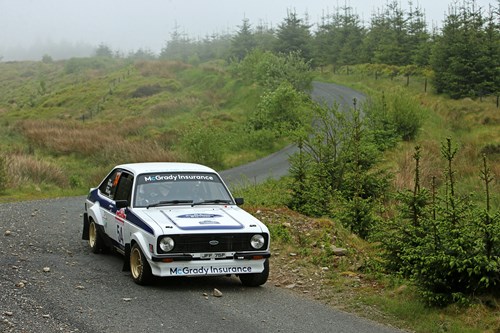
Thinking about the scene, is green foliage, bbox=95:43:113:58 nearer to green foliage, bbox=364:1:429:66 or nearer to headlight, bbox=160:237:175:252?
green foliage, bbox=364:1:429:66

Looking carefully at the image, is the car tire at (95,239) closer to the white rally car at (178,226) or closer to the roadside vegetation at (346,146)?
Answer: the white rally car at (178,226)

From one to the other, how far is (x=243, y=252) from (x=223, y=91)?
52363mm

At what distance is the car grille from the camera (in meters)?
9.01

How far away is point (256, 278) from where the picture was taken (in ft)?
31.7

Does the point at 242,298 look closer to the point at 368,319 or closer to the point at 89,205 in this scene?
the point at 368,319

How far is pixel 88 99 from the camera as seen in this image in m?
67.9

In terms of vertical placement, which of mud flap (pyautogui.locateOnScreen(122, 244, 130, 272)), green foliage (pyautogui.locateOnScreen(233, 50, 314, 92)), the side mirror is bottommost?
mud flap (pyautogui.locateOnScreen(122, 244, 130, 272))

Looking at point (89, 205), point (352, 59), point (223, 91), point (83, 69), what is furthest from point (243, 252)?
point (83, 69)

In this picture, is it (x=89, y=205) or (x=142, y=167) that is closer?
(x=142, y=167)

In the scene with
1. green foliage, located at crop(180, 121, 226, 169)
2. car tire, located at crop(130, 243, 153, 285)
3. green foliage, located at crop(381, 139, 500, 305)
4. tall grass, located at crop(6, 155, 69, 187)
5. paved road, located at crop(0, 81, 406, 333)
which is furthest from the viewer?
green foliage, located at crop(180, 121, 226, 169)

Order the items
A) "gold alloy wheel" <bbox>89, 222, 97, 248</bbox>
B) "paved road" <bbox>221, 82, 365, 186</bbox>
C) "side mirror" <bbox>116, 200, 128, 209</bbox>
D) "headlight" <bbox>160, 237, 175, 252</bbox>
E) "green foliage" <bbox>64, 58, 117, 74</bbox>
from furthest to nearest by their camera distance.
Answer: "green foliage" <bbox>64, 58, 117, 74</bbox> < "paved road" <bbox>221, 82, 365, 186</bbox> < "gold alloy wheel" <bbox>89, 222, 97, 248</bbox> < "side mirror" <bbox>116, 200, 128, 209</bbox> < "headlight" <bbox>160, 237, 175, 252</bbox>

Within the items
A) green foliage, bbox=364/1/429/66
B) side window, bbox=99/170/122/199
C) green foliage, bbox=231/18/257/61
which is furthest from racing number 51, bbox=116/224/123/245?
green foliage, bbox=231/18/257/61


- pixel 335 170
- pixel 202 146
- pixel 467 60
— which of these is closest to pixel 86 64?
pixel 467 60

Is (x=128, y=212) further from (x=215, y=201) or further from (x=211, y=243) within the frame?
(x=211, y=243)
